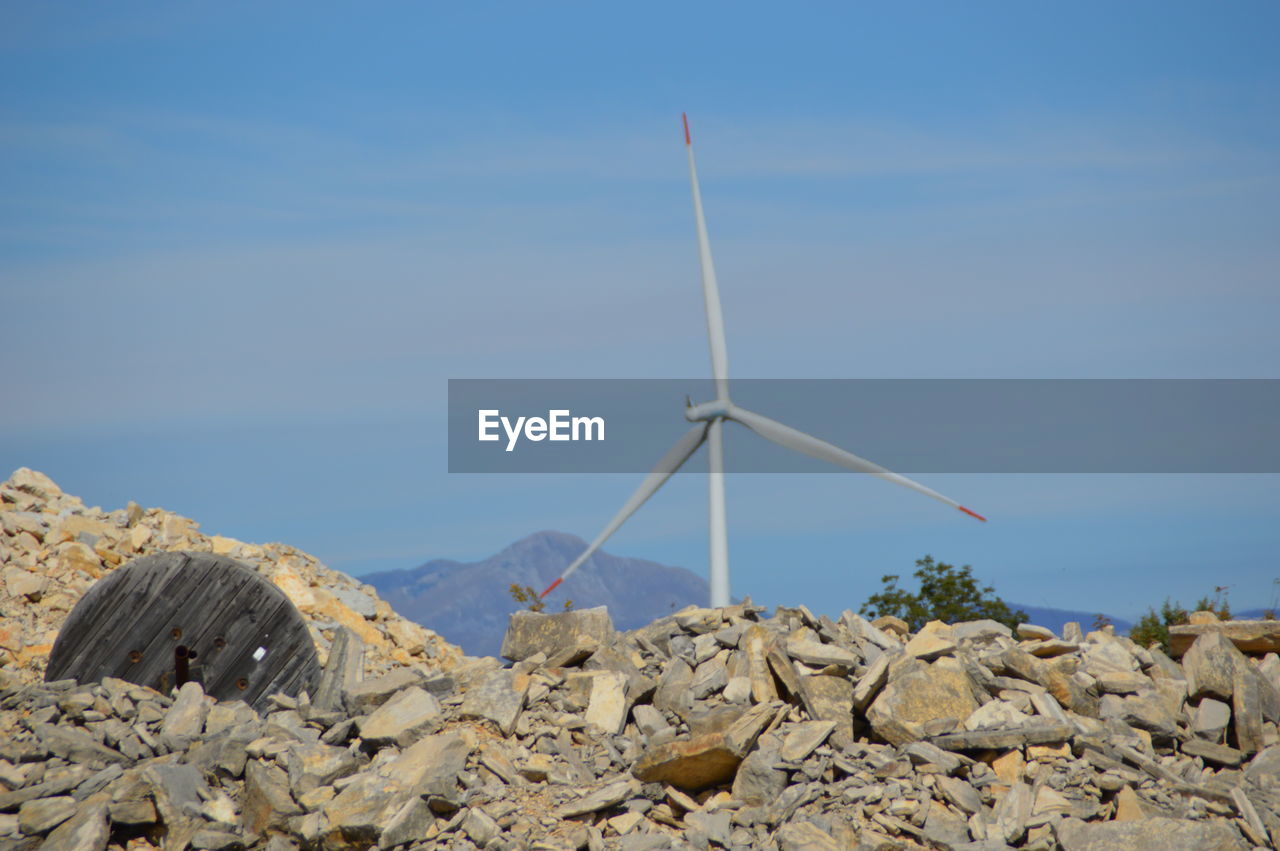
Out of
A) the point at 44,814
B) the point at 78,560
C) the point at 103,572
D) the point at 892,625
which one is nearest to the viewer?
the point at 44,814

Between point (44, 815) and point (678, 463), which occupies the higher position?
point (678, 463)

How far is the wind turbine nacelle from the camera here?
27.5 m

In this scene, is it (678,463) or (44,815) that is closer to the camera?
(44,815)

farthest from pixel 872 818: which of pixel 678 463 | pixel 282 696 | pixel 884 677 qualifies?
pixel 678 463

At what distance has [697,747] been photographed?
12375 millimetres

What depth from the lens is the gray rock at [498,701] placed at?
13664 millimetres

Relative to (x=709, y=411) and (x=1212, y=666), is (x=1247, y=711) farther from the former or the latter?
(x=709, y=411)

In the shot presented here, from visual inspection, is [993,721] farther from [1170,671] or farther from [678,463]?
[678,463]

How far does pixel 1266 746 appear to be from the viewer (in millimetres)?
13836

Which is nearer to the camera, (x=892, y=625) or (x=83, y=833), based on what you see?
(x=83, y=833)

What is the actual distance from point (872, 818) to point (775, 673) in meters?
2.50

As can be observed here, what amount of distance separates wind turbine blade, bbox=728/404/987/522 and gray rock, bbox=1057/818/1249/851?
41.7 feet

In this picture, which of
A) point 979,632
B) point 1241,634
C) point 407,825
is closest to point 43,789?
point 407,825

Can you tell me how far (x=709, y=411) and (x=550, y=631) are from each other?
12.3m
